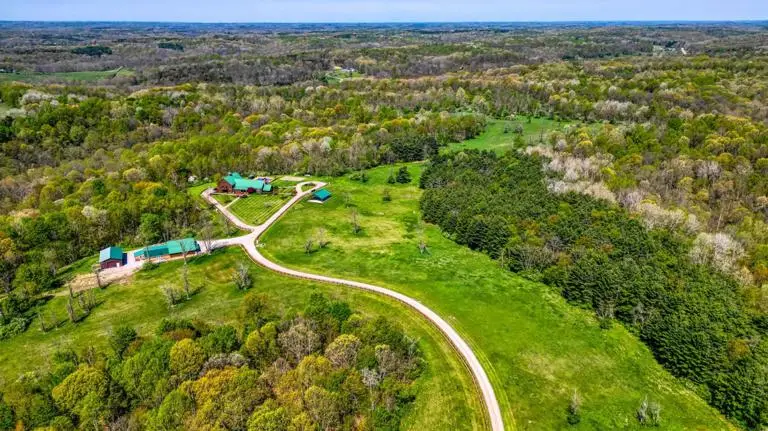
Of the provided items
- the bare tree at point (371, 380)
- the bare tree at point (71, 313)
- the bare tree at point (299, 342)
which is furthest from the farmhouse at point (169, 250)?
the bare tree at point (371, 380)

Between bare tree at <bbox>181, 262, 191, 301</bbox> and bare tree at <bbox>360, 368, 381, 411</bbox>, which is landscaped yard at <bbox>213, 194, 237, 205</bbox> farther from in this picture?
bare tree at <bbox>360, 368, 381, 411</bbox>

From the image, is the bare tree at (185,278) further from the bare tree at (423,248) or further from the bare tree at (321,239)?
the bare tree at (423,248)

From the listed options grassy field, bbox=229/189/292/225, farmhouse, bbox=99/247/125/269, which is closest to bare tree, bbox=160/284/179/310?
farmhouse, bbox=99/247/125/269

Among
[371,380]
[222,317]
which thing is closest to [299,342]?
[371,380]

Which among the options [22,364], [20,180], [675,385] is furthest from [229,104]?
[675,385]

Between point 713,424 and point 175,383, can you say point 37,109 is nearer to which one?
point 175,383
